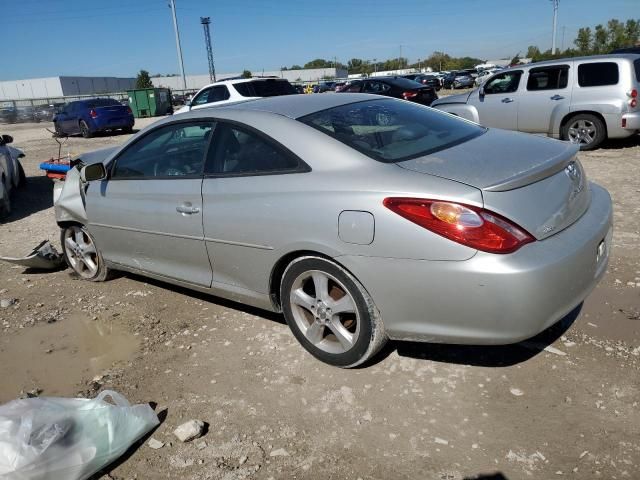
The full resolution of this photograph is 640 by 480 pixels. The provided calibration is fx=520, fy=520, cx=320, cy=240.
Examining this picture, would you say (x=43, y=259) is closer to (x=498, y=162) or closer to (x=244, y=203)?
(x=244, y=203)

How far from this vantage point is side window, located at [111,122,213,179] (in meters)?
3.62

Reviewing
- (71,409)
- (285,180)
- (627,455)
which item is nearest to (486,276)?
(627,455)

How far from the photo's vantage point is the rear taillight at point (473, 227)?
241 cm

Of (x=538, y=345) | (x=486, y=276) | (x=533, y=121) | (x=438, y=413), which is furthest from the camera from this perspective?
(x=533, y=121)

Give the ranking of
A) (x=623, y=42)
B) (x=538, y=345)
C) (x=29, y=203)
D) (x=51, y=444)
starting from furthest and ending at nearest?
(x=623, y=42) < (x=29, y=203) < (x=538, y=345) < (x=51, y=444)

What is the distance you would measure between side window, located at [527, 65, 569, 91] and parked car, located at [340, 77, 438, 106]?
424 centimetres

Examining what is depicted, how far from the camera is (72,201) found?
465 cm

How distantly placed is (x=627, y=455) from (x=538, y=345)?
973 millimetres

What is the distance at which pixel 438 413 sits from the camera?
2705mm

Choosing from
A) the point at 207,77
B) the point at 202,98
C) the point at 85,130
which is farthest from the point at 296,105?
the point at 207,77

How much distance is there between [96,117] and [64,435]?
1973 centimetres

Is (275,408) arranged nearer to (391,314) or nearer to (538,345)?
(391,314)

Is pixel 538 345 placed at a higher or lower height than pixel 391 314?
lower

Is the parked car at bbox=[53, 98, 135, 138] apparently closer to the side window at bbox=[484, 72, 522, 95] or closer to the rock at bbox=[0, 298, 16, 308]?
the side window at bbox=[484, 72, 522, 95]
